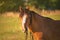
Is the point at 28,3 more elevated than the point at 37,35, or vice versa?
the point at 37,35

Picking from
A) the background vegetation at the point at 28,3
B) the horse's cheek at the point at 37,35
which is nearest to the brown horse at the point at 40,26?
the horse's cheek at the point at 37,35

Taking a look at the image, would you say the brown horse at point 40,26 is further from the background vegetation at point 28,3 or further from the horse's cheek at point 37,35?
the background vegetation at point 28,3

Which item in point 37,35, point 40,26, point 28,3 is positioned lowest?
point 28,3

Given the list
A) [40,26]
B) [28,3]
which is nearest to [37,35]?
[40,26]

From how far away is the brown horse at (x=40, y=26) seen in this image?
581 cm

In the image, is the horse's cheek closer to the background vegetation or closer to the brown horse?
the brown horse

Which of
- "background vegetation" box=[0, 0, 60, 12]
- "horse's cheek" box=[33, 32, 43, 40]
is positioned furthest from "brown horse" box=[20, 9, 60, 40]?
"background vegetation" box=[0, 0, 60, 12]

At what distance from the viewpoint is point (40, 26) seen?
19.2 feet

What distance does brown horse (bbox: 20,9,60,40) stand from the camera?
5806mm

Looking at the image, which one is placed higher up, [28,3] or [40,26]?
[40,26]

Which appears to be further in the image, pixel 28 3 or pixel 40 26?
pixel 28 3

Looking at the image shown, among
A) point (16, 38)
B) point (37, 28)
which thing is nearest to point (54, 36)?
point (37, 28)

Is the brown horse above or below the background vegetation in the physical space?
above

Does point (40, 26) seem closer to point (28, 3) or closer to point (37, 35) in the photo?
point (37, 35)
